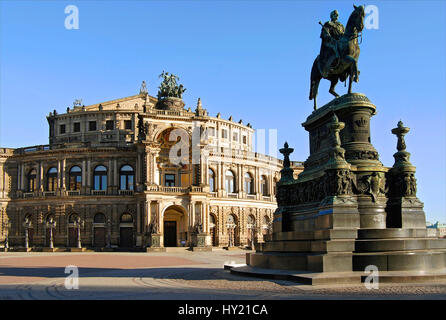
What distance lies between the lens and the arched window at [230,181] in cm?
7338

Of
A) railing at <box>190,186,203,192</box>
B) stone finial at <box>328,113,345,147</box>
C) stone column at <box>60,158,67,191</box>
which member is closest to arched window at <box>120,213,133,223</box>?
stone column at <box>60,158,67,191</box>

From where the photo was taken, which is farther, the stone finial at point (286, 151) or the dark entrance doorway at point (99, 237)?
the dark entrance doorway at point (99, 237)

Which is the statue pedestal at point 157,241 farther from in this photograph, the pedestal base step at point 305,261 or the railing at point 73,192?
the pedestal base step at point 305,261

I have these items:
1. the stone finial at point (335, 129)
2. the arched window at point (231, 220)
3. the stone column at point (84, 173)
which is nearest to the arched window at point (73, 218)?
the stone column at point (84, 173)

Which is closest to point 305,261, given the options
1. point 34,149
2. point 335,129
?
point 335,129

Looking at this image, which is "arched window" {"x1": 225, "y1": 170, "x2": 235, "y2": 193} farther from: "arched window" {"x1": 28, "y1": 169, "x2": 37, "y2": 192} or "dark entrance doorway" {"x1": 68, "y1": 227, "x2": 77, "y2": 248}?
"arched window" {"x1": 28, "y1": 169, "x2": 37, "y2": 192}

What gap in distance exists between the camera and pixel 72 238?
6681cm

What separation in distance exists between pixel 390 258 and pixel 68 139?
6847cm

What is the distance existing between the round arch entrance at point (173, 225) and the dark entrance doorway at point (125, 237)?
181 inches

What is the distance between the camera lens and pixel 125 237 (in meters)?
66.5

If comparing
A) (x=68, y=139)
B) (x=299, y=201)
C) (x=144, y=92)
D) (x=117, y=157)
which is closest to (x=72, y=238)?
(x=117, y=157)

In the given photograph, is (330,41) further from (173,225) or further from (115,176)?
(115,176)

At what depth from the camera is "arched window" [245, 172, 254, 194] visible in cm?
7548
